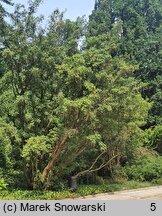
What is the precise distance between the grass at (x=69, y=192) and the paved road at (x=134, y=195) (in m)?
0.43

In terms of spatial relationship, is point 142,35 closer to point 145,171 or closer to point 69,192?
point 145,171

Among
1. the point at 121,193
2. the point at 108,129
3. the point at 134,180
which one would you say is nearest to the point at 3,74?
the point at 108,129

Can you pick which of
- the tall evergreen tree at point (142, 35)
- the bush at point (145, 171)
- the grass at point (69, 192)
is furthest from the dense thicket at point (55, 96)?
the tall evergreen tree at point (142, 35)

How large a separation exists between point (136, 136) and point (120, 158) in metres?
1.61

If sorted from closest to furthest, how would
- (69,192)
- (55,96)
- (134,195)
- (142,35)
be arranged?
(55,96) → (69,192) → (134,195) → (142,35)

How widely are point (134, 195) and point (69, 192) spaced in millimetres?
2546

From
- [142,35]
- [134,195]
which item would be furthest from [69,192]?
[142,35]

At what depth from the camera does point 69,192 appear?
14727 millimetres

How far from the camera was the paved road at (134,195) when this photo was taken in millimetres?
14352

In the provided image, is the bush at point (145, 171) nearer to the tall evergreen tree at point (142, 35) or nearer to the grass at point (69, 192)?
the grass at point (69, 192)

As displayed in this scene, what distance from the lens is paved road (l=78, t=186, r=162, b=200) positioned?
14352 millimetres

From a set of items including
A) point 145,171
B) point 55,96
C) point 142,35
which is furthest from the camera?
point 142,35

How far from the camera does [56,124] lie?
14.6 m

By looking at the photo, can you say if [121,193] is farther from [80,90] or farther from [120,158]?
[80,90]
